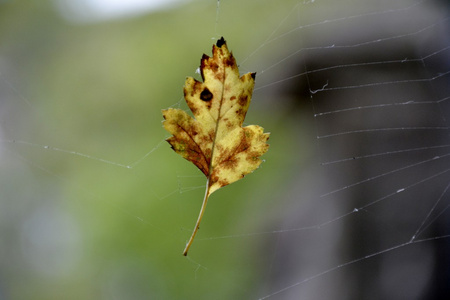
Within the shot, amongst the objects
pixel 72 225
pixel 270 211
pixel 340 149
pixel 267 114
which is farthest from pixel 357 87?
pixel 72 225

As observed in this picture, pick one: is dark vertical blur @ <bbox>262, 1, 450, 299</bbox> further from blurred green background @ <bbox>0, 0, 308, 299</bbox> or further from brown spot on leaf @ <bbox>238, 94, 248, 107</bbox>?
brown spot on leaf @ <bbox>238, 94, 248, 107</bbox>

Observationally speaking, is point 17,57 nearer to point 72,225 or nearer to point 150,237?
point 72,225

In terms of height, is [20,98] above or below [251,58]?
above

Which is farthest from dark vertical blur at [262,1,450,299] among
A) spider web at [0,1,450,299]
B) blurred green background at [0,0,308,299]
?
blurred green background at [0,0,308,299]

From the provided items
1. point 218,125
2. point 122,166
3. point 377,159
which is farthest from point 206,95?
point 122,166

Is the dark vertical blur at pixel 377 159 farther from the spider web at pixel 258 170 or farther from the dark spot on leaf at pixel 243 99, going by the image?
the dark spot on leaf at pixel 243 99

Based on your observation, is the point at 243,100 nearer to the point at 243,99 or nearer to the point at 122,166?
the point at 243,99
